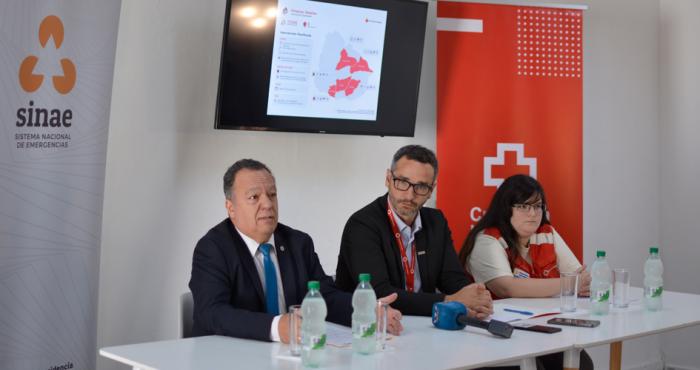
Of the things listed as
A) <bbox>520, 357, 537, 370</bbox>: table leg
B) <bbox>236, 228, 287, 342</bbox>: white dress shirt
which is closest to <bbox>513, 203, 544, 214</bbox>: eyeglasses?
<bbox>520, 357, 537, 370</bbox>: table leg

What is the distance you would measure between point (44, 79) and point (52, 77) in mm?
36

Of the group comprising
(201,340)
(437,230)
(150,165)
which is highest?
(150,165)

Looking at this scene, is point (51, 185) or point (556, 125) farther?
point (556, 125)

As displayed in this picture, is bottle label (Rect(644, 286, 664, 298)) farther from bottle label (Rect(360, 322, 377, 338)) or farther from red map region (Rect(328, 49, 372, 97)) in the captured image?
red map region (Rect(328, 49, 372, 97))

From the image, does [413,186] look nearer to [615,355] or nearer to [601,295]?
[601,295]

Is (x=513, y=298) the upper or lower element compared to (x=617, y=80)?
lower

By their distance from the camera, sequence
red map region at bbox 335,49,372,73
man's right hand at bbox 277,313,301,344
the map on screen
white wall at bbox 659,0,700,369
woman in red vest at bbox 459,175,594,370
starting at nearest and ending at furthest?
man's right hand at bbox 277,313,301,344
woman in red vest at bbox 459,175,594,370
the map on screen
red map region at bbox 335,49,372,73
white wall at bbox 659,0,700,369

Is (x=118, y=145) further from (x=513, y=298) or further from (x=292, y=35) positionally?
(x=513, y=298)

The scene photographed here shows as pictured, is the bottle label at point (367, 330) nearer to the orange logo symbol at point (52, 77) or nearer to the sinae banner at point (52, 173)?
the sinae banner at point (52, 173)

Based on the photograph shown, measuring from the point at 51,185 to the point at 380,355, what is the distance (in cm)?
155

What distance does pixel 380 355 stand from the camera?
2482 mm

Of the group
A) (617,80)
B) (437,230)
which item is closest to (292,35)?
(437,230)

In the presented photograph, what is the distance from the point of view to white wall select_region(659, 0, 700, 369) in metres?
5.57

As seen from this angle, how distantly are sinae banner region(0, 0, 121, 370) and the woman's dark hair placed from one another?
67.4 inches
